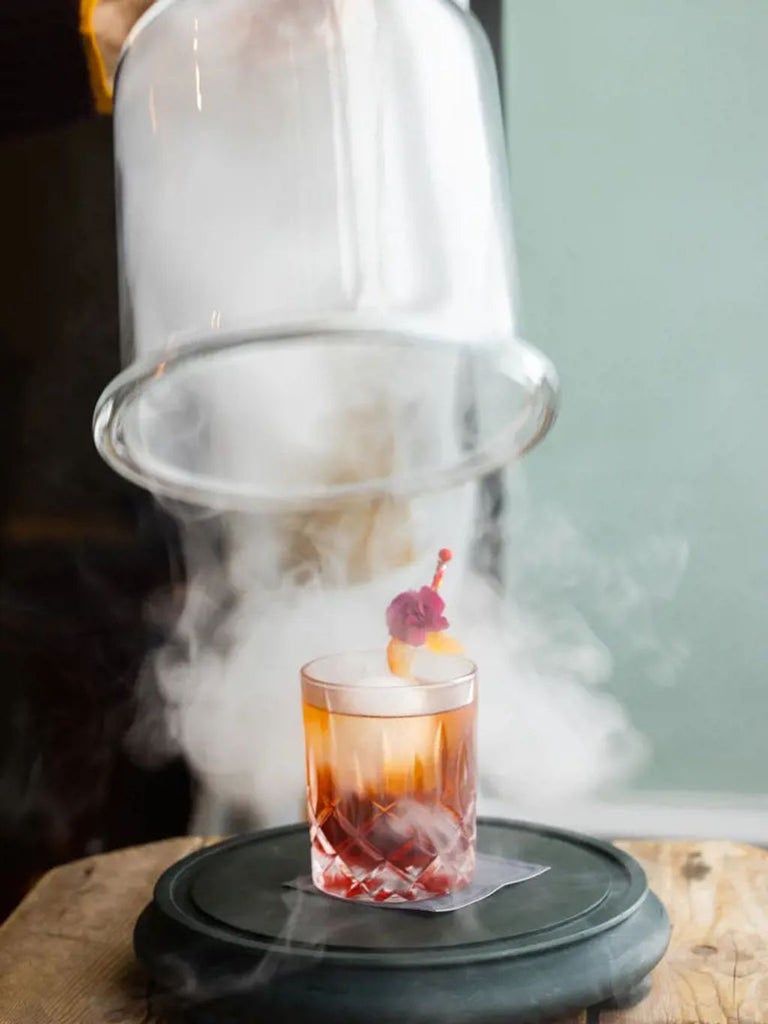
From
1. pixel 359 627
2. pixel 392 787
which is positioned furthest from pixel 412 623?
pixel 359 627

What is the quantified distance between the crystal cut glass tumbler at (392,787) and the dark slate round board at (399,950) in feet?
0.13

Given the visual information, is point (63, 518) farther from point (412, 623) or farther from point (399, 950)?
point (399, 950)

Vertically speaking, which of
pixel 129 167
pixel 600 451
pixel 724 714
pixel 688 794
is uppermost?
pixel 129 167

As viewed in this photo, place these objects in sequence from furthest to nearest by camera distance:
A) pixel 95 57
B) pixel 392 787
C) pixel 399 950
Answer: pixel 95 57 → pixel 392 787 → pixel 399 950

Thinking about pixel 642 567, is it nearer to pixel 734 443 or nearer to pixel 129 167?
pixel 734 443

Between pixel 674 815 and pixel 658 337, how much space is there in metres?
0.58

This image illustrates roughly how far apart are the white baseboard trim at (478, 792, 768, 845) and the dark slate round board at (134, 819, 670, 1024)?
505 mm

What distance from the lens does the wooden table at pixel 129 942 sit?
2.69ft

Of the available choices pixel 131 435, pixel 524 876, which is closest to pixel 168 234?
pixel 131 435

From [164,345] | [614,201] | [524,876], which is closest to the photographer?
[164,345]

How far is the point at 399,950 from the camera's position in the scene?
780mm

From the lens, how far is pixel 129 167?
2.81 feet

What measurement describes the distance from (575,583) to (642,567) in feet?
0.27

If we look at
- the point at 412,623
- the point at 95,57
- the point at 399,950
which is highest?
the point at 95,57
